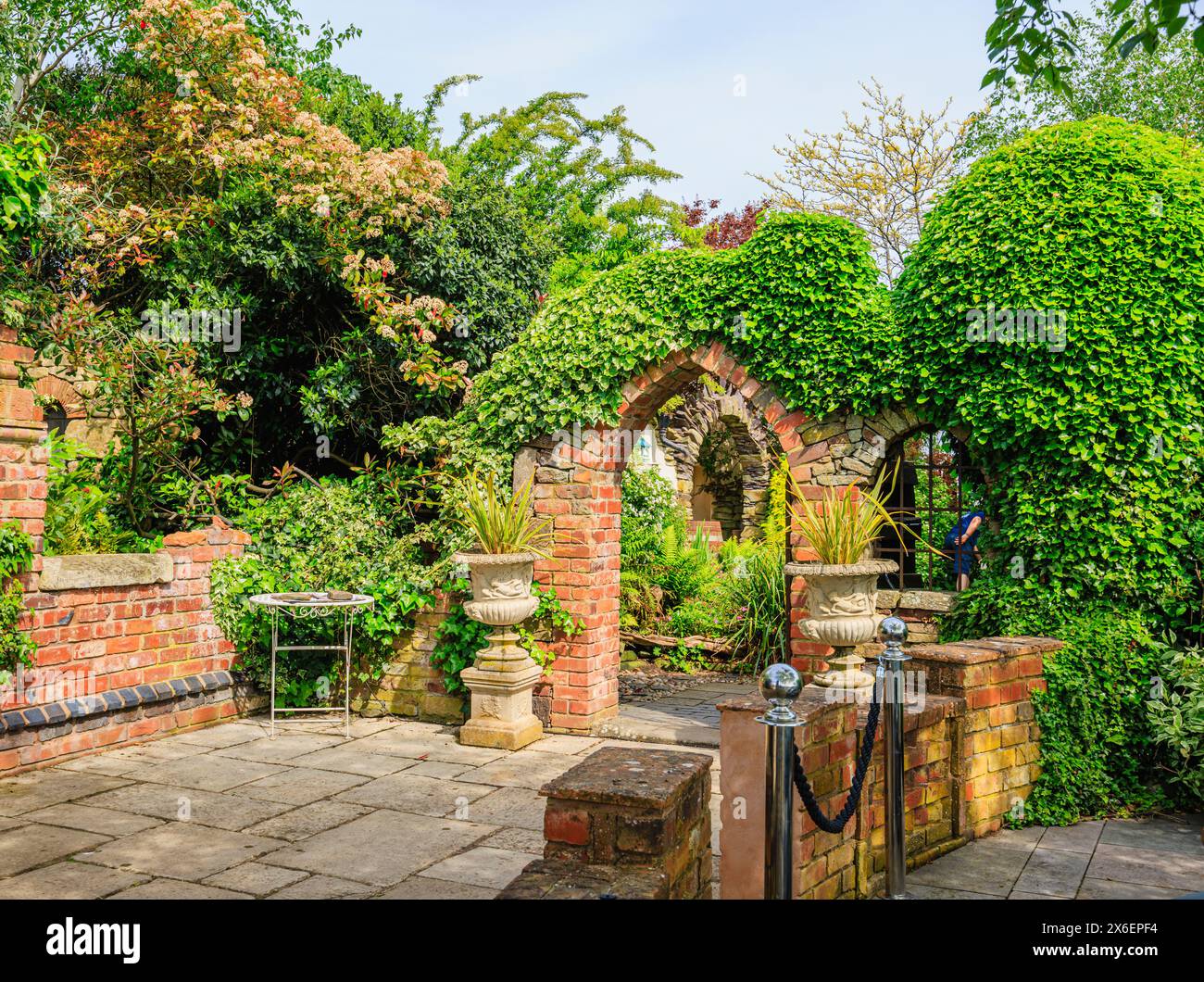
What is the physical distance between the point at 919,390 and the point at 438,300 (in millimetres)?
4367

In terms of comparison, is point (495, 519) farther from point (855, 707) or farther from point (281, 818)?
point (855, 707)

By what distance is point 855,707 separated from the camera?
413cm

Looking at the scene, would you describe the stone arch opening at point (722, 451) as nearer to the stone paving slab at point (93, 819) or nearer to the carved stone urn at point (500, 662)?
the carved stone urn at point (500, 662)

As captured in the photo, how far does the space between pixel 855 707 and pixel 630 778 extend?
1535 mm

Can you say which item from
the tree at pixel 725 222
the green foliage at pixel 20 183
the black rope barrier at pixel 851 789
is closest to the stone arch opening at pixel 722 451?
the tree at pixel 725 222

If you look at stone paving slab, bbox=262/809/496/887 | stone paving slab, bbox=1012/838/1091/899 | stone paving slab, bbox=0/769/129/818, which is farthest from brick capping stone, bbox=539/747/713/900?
stone paving slab, bbox=0/769/129/818

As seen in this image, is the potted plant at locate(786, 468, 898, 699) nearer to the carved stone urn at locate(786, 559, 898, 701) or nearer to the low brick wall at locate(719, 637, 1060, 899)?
the carved stone urn at locate(786, 559, 898, 701)

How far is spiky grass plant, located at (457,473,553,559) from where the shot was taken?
698cm

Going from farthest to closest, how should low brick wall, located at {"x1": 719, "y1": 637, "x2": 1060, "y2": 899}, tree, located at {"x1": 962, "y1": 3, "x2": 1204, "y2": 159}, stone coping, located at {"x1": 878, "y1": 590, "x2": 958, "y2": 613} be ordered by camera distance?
tree, located at {"x1": 962, "y1": 3, "x2": 1204, "y2": 159}
stone coping, located at {"x1": 878, "y1": 590, "x2": 958, "y2": 613}
low brick wall, located at {"x1": 719, "y1": 637, "x2": 1060, "y2": 899}

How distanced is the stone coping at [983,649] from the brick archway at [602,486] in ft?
5.11

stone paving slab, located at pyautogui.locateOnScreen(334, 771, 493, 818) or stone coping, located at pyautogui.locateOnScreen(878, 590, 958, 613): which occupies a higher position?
stone coping, located at pyautogui.locateOnScreen(878, 590, 958, 613)

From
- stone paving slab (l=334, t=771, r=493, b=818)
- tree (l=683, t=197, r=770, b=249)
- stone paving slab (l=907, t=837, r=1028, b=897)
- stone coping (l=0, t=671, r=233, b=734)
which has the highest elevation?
tree (l=683, t=197, r=770, b=249)

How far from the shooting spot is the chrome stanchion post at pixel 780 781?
2998 mm

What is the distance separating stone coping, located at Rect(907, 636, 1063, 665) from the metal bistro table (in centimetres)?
398
